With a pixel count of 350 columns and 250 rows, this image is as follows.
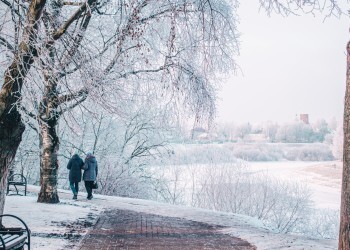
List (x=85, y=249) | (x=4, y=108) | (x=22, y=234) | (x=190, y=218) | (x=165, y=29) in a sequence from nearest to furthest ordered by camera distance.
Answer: (x=22, y=234) → (x=4, y=108) → (x=85, y=249) → (x=190, y=218) → (x=165, y=29)

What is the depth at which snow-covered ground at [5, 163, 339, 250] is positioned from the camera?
883 cm

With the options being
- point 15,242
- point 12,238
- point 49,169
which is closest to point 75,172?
point 49,169

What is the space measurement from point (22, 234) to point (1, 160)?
4.99ft

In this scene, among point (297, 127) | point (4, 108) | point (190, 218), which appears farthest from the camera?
point (297, 127)

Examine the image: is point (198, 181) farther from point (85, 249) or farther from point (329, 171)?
point (329, 171)

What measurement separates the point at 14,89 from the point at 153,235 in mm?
4244

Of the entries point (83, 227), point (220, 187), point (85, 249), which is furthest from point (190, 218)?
point (220, 187)

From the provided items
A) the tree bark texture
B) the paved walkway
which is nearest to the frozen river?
the paved walkway

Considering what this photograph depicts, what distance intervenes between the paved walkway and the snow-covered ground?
33cm

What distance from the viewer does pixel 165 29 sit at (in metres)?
14.6

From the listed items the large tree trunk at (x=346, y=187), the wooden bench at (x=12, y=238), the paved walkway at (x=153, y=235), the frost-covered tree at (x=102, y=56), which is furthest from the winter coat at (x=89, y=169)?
the large tree trunk at (x=346, y=187)

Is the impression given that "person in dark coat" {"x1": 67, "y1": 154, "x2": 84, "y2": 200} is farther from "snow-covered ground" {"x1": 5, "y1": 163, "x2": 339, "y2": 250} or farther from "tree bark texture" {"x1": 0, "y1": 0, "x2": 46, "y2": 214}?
"tree bark texture" {"x1": 0, "y1": 0, "x2": 46, "y2": 214}

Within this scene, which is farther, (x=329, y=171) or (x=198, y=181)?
(x=329, y=171)

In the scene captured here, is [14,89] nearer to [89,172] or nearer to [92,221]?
[92,221]
